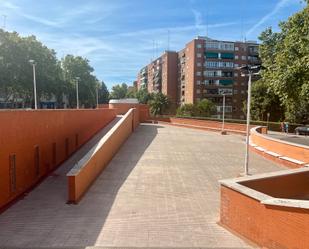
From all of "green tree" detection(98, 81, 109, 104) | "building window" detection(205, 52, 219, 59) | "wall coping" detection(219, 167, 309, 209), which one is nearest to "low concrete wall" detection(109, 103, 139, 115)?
"wall coping" detection(219, 167, 309, 209)

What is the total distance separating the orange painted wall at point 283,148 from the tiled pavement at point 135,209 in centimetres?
88

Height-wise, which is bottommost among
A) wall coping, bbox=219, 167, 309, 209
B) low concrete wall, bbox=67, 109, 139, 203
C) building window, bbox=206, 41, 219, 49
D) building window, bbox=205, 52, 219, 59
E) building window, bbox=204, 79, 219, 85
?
low concrete wall, bbox=67, 109, 139, 203

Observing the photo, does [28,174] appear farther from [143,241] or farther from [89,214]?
[143,241]

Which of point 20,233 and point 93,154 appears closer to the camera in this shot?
point 20,233

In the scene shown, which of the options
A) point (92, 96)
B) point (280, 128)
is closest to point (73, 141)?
point (280, 128)

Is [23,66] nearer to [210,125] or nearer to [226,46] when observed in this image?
[210,125]

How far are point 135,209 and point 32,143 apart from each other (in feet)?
19.3

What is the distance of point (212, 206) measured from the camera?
1059cm

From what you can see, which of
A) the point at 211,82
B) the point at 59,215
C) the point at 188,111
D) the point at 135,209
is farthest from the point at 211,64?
the point at 59,215

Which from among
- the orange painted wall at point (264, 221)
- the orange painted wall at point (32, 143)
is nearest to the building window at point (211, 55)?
the orange painted wall at point (32, 143)

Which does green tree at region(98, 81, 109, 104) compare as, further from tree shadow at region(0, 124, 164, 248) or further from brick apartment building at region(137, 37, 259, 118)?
tree shadow at region(0, 124, 164, 248)

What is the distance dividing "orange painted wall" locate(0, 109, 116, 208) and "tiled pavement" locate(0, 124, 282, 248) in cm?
53

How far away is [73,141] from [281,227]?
53.2 ft

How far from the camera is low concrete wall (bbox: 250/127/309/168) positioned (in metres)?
15.2
